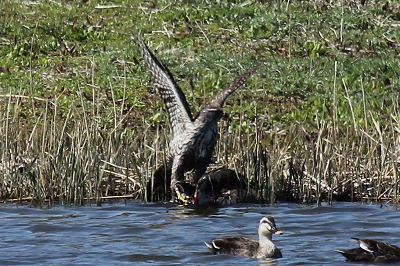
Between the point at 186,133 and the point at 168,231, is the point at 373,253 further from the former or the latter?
the point at 186,133

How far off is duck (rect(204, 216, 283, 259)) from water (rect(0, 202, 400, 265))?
70mm

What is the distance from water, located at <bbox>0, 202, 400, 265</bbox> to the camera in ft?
36.8

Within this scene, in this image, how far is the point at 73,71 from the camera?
18188 millimetres

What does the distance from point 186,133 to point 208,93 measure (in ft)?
12.4

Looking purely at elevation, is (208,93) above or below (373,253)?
above

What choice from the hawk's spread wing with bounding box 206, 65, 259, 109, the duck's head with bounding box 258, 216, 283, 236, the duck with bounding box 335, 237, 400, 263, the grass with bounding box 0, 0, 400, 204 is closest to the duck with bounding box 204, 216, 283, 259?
the duck's head with bounding box 258, 216, 283, 236

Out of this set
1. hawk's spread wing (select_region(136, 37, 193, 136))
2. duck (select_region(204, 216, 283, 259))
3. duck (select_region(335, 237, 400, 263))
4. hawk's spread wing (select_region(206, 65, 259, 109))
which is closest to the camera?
duck (select_region(335, 237, 400, 263))

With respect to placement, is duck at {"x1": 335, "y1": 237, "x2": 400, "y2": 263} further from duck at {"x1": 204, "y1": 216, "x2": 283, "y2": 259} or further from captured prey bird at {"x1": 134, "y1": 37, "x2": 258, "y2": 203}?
captured prey bird at {"x1": 134, "y1": 37, "x2": 258, "y2": 203}

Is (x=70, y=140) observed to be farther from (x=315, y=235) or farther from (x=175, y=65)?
(x=175, y=65)

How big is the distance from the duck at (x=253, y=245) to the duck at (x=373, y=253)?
623 millimetres

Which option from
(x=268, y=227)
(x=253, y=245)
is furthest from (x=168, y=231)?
(x=268, y=227)

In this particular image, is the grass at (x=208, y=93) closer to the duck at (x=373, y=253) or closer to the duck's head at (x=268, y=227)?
the duck's head at (x=268, y=227)

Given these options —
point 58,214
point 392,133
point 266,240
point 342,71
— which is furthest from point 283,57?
point 266,240

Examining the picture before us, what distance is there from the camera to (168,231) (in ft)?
40.6
